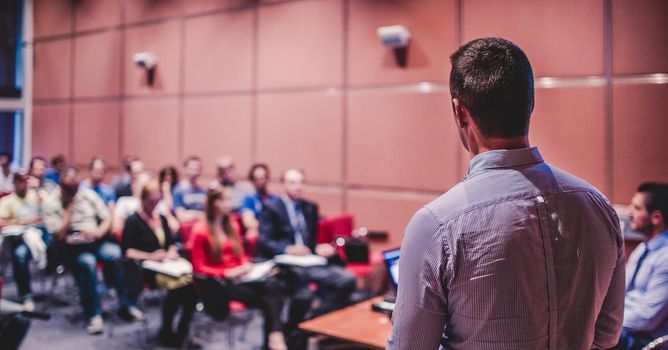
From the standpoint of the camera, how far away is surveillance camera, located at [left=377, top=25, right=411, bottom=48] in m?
5.81

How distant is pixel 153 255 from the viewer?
507 cm

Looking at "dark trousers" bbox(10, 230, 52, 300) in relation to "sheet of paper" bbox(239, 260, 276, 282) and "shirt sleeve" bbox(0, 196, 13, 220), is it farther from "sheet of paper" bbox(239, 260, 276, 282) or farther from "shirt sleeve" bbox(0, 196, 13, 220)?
"sheet of paper" bbox(239, 260, 276, 282)

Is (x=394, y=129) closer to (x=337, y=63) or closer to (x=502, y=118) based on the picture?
(x=337, y=63)

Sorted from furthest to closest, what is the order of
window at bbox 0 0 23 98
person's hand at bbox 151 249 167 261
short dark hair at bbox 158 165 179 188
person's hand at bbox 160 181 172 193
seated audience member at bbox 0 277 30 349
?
Result: window at bbox 0 0 23 98 < short dark hair at bbox 158 165 179 188 < person's hand at bbox 160 181 172 193 < person's hand at bbox 151 249 167 261 < seated audience member at bbox 0 277 30 349

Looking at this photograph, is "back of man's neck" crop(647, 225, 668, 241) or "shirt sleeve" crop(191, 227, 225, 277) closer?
"back of man's neck" crop(647, 225, 668, 241)

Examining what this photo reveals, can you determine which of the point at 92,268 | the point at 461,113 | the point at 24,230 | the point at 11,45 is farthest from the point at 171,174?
the point at 461,113

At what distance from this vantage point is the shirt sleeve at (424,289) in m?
1.12

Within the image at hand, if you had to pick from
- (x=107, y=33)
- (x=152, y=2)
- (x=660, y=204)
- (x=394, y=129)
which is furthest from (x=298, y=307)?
(x=107, y=33)

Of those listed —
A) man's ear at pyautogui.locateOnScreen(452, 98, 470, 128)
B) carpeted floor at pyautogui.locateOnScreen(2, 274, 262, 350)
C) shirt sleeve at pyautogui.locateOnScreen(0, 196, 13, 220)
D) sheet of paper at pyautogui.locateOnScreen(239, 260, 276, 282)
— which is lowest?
carpeted floor at pyautogui.locateOnScreen(2, 274, 262, 350)

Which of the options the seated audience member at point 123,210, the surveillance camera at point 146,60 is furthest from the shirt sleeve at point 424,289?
the surveillance camera at point 146,60

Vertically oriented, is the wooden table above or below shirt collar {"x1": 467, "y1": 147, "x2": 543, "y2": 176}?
below

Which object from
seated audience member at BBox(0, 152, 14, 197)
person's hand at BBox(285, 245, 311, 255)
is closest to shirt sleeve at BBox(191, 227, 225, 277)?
person's hand at BBox(285, 245, 311, 255)

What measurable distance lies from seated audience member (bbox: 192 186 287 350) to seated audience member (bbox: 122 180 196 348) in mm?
308

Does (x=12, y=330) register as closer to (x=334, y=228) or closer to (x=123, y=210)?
(x=123, y=210)
